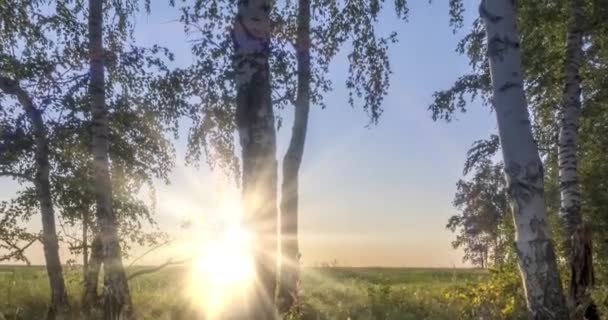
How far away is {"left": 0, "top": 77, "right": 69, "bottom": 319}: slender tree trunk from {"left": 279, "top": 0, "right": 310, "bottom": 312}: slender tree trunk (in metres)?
4.39

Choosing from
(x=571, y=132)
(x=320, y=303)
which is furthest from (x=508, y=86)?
(x=320, y=303)

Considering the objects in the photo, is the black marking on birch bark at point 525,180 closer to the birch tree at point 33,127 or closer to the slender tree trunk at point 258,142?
the slender tree trunk at point 258,142

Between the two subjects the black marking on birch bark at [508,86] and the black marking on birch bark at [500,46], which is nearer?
the black marking on birch bark at [508,86]

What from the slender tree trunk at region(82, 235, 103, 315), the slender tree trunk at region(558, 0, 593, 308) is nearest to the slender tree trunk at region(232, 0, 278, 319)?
the slender tree trunk at region(558, 0, 593, 308)

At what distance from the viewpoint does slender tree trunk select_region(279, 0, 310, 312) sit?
41.9 feet

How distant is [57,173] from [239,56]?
24.6 feet

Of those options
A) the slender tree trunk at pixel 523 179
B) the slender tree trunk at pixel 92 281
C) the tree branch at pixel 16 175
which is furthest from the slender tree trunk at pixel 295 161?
the slender tree trunk at pixel 523 179

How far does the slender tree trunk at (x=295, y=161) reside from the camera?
12.8 meters

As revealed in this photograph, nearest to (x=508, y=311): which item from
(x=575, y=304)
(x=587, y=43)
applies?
(x=575, y=304)

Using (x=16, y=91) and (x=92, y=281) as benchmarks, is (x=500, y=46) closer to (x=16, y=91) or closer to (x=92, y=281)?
(x=92, y=281)

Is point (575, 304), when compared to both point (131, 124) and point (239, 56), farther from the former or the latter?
point (131, 124)

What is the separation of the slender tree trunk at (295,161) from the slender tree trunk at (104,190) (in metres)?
3.46

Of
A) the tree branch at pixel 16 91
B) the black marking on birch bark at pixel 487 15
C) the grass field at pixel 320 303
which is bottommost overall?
the grass field at pixel 320 303

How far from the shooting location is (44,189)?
12.4 metres
